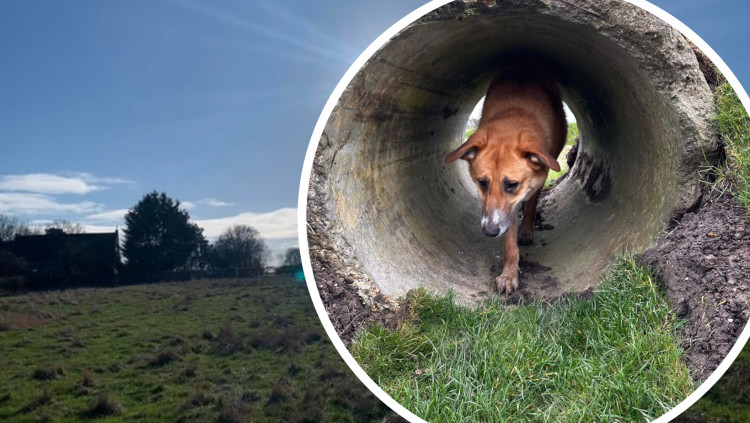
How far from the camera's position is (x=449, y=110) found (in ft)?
Result: 22.3

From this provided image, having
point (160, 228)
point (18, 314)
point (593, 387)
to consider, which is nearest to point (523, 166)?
point (593, 387)

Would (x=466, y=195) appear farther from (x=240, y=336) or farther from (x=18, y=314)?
(x=18, y=314)

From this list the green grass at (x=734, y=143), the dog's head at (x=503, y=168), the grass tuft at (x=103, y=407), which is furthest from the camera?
the grass tuft at (x=103, y=407)

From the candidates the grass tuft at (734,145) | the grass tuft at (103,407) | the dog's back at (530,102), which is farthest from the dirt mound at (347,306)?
the grass tuft at (103,407)

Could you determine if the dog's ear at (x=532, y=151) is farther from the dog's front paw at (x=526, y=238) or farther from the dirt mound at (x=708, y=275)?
the dog's front paw at (x=526, y=238)

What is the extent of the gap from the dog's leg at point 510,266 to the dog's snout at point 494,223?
0.29 m

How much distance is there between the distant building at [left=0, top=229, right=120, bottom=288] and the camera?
2609cm

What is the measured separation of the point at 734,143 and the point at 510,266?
1.97 m

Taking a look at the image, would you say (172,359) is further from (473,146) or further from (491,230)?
(491,230)

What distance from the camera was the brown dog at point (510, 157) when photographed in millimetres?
4914

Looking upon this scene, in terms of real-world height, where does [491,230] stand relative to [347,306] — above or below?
above

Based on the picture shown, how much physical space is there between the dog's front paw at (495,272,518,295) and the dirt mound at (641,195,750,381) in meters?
1.17

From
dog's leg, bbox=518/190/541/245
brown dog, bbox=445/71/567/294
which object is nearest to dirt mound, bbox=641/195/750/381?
brown dog, bbox=445/71/567/294

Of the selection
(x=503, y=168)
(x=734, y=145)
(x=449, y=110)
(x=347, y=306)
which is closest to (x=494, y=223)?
(x=503, y=168)
